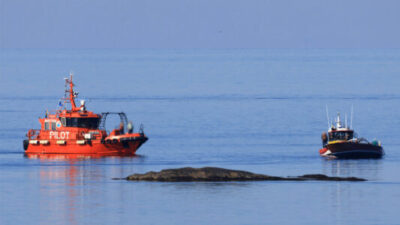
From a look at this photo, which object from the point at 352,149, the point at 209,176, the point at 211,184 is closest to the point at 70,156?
the point at 352,149

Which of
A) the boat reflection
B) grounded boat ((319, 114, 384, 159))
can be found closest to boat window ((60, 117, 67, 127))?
the boat reflection

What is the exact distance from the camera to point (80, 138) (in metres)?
111

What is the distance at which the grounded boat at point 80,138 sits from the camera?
110438mm

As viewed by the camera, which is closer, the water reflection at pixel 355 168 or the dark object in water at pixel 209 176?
the dark object in water at pixel 209 176

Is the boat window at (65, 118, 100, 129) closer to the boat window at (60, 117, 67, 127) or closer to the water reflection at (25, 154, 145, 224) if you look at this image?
the boat window at (60, 117, 67, 127)

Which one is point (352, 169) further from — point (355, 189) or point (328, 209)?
point (328, 209)

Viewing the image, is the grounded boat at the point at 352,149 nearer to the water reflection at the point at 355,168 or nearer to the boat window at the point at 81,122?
the water reflection at the point at 355,168

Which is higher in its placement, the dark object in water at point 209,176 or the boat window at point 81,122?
the boat window at point 81,122

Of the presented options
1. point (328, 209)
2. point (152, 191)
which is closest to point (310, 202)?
point (328, 209)

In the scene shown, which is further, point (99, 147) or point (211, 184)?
point (99, 147)

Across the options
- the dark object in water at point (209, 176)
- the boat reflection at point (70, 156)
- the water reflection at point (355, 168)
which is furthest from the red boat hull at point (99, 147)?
the dark object in water at point (209, 176)

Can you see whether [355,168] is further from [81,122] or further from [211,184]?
[81,122]

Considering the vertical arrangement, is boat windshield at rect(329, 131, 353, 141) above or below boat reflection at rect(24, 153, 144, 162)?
above

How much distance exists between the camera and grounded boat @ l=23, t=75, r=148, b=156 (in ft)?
362
